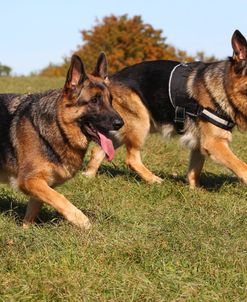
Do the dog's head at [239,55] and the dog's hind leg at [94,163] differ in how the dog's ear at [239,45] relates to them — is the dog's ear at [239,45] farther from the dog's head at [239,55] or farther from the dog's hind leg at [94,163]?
the dog's hind leg at [94,163]

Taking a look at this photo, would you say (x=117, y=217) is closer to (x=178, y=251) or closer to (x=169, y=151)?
(x=178, y=251)

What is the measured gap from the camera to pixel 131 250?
14.6ft

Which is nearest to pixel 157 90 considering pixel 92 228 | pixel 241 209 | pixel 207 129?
pixel 207 129

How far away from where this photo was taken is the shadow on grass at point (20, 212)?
587 centimetres

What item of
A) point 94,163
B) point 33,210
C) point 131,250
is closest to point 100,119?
point 33,210

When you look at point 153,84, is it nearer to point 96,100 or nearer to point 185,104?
point 185,104

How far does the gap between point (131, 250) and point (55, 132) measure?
1.74 metres

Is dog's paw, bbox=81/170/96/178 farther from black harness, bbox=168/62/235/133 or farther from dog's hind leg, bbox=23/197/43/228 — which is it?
dog's hind leg, bbox=23/197/43/228

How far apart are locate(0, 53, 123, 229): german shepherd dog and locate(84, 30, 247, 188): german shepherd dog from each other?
7.40 ft

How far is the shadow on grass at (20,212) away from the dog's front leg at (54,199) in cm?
39

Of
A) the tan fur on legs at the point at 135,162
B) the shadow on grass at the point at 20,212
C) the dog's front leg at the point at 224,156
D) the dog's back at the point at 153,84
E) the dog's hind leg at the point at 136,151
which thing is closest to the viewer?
the shadow on grass at the point at 20,212

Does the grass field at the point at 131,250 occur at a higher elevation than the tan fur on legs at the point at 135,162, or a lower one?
higher

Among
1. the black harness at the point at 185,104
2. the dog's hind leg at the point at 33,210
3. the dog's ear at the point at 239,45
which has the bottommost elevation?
the dog's hind leg at the point at 33,210

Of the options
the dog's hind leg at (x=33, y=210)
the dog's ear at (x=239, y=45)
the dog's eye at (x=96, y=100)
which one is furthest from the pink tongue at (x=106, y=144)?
the dog's ear at (x=239, y=45)
